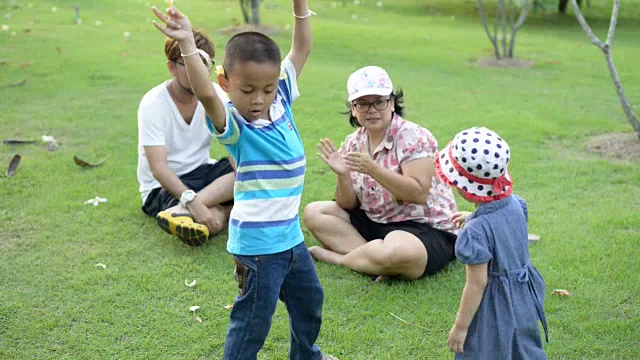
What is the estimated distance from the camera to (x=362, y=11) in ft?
50.7

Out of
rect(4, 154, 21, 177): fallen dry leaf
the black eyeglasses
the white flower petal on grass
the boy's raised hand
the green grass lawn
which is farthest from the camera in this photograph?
rect(4, 154, 21, 177): fallen dry leaf

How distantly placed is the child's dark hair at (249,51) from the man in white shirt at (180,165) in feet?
6.01

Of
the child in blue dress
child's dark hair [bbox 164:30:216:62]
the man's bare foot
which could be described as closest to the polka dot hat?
the child in blue dress

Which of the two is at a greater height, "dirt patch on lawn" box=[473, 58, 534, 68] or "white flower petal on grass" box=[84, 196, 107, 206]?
"white flower petal on grass" box=[84, 196, 107, 206]

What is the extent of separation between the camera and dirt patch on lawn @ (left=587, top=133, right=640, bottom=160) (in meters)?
5.89

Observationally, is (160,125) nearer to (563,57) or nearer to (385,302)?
(385,302)

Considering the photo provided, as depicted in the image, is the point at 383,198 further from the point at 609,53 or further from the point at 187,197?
the point at 609,53

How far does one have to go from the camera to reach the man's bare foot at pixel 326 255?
13.1 ft

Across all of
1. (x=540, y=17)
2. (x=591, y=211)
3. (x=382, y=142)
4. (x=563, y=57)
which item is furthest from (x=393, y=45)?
(x=382, y=142)

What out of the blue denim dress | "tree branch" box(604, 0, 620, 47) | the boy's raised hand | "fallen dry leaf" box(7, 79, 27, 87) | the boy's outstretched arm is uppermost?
the boy's raised hand

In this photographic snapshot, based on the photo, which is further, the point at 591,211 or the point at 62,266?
the point at 591,211

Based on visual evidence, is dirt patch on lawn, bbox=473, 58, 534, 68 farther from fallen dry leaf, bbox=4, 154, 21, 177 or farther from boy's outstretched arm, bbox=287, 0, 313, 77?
boy's outstretched arm, bbox=287, 0, 313, 77

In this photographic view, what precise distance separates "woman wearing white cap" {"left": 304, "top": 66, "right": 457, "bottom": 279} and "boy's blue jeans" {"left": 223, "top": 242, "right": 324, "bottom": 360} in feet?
3.26

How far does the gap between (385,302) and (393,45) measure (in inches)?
331
